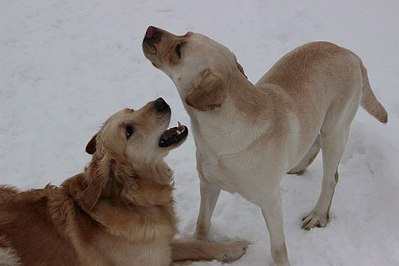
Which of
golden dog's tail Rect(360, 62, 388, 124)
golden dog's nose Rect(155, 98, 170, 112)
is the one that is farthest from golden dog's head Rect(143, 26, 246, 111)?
golden dog's tail Rect(360, 62, 388, 124)

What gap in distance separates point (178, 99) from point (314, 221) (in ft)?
6.53

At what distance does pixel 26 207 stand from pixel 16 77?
2.75 metres

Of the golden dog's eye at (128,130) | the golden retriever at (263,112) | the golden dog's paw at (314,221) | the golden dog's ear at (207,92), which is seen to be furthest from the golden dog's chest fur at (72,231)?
the golden dog's paw at (314,221)

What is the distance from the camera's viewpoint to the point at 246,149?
3.13m

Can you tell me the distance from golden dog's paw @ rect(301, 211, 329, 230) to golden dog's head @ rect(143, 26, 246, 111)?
5.05 ft

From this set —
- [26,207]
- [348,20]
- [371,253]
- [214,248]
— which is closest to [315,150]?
[371,253]

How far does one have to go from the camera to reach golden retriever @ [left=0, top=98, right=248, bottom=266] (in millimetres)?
3037

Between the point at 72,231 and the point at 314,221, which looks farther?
the point at 314,221

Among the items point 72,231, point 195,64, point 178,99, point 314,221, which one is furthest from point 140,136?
point 178,99

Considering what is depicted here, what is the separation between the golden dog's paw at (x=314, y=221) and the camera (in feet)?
13.1

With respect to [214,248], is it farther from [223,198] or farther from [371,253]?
[371,253]

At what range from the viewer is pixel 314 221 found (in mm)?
3990

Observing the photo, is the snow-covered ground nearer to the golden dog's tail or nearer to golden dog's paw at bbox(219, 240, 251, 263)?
golden dog's paw at bbox(219, 240, 251, 263)

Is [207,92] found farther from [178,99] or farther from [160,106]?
[178,99]
